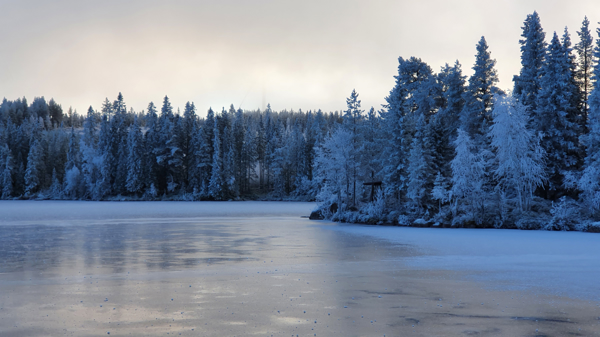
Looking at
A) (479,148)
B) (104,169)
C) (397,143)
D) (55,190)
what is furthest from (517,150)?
(55,190)

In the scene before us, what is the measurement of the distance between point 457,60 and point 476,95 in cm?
508

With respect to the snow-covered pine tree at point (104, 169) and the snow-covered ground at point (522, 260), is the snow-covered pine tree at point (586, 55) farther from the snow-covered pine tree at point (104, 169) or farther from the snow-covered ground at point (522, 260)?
the snow-covered pine tree at point (104, 169)

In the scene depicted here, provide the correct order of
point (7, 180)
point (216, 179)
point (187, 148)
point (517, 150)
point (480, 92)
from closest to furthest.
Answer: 1. point (517, 150)
2. point (480, 92)
3. point (216, 179)
4. point (187, 148)
5. point (7, 180)

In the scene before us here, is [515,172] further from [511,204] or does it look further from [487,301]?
[487,301]

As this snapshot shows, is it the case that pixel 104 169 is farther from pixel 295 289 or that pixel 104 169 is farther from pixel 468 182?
pixel 295 289

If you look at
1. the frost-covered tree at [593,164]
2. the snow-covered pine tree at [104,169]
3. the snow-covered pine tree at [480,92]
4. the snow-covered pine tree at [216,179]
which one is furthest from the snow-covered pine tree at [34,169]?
the frost-covered tree at [593,164]

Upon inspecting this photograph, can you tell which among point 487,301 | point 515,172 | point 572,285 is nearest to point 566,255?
point 572,285

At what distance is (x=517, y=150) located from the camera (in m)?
40.2

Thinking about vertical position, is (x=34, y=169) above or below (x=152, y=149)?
below

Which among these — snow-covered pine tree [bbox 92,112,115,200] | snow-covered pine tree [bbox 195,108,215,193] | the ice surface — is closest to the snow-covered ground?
the ice surface

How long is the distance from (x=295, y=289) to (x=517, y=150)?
110 ft

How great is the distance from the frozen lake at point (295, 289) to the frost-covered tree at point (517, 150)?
17.2 m

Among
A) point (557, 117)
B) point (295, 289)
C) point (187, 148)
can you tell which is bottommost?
point (295, 289)

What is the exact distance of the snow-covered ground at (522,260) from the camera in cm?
1345
